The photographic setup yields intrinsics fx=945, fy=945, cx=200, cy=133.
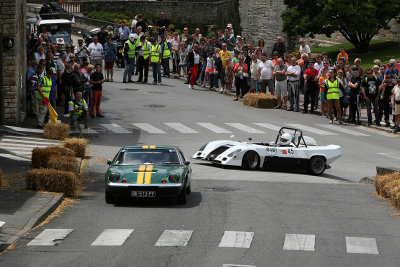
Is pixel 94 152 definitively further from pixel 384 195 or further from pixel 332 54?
pixel 332 54

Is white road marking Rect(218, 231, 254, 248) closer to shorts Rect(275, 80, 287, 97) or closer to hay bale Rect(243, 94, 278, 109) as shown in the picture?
shorts Rect(275, 80, 287, 97)

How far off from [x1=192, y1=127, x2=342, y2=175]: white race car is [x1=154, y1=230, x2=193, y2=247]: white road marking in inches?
357

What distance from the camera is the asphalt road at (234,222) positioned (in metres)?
15.1

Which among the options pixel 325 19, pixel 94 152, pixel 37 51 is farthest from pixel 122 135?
pixel 325 19

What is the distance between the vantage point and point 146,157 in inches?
837

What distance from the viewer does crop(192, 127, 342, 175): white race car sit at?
85.6 ft

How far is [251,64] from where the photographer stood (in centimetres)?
4044

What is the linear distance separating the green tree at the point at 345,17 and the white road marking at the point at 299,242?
41883 mm

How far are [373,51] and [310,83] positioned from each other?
22801mm

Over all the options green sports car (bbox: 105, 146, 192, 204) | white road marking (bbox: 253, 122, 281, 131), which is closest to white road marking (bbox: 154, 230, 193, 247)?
green sports car (bbox: 105, 146, 192, 204)

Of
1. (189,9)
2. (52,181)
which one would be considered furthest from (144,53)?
(189,9)

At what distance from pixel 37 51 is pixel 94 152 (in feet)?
30.6

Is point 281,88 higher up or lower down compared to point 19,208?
higher up

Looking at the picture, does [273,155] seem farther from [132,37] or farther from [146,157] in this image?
[132,37]
